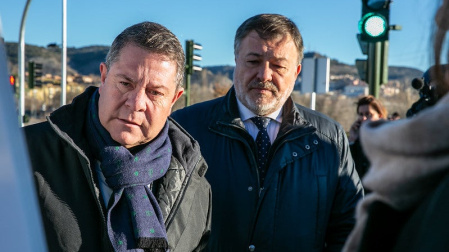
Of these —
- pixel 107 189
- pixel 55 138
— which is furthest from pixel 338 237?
pixel 55 138

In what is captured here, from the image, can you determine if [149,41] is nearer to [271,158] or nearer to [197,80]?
[271,158]

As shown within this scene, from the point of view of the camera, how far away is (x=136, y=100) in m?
2.66

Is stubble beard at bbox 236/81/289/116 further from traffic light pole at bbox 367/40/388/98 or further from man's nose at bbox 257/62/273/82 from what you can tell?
traffic light pole at bbox 367/40/388/98

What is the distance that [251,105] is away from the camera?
3660mm

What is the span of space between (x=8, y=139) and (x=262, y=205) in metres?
2.85

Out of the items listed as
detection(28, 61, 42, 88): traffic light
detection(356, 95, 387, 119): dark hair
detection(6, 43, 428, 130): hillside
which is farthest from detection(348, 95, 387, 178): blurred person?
detection(6, 43, 428, 130): hillside

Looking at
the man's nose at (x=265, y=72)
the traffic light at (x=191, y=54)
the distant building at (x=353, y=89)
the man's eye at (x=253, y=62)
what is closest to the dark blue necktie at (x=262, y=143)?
the man's nose at (x=265, y=72)

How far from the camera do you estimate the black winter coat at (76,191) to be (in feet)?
7.68

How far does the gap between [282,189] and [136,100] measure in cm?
116

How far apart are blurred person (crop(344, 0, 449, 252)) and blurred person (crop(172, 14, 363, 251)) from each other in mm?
2252

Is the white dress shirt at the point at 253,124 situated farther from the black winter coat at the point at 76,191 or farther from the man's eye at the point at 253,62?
the black winter coat at the point at 76,191

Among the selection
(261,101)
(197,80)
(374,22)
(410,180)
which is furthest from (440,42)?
(197,80)

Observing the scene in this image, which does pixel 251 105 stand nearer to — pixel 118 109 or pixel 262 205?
pixel 262 205

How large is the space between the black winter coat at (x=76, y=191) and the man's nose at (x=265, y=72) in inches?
43.4
